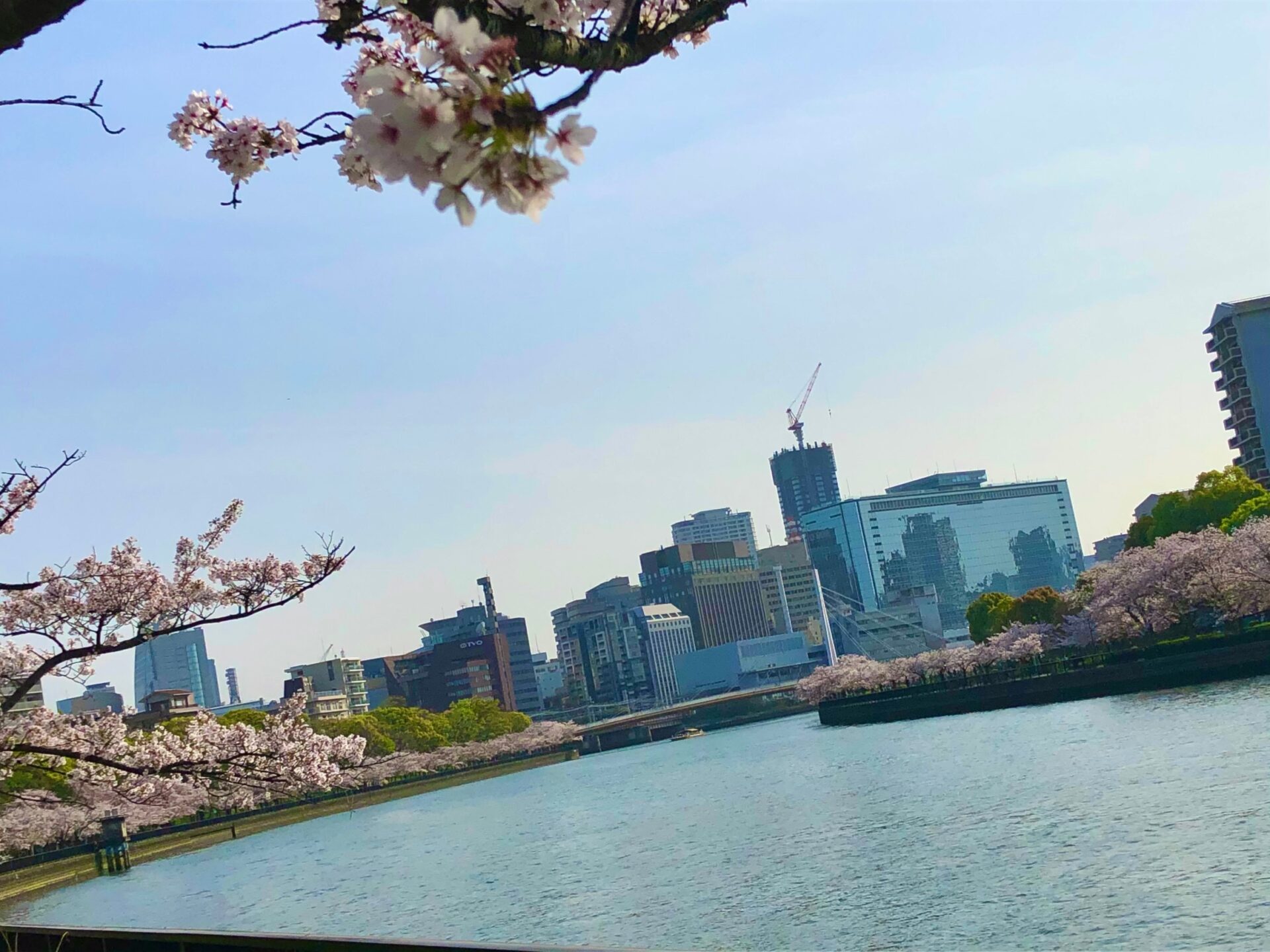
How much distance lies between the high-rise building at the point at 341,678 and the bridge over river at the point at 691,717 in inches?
1928

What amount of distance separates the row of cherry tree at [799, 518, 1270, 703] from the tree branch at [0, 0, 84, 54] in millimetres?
53333

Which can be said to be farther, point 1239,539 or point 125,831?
point 125,831

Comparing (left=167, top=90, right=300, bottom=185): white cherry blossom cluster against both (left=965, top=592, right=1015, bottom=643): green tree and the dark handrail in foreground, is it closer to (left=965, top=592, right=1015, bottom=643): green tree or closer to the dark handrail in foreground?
the dark handrail in foreground

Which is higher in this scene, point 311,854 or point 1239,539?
point 1239,539

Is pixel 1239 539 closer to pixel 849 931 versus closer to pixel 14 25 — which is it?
pixel 849 931

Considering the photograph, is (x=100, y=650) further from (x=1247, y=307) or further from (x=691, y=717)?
(x=691, y=717)

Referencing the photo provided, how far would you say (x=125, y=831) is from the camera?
6162cm

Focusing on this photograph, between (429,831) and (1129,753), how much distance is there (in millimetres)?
32068

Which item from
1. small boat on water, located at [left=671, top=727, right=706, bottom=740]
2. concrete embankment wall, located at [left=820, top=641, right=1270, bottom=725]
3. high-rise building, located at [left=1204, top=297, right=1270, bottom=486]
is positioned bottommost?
small boat on water, located at [left=671, top=727, right=706, bottom=740]

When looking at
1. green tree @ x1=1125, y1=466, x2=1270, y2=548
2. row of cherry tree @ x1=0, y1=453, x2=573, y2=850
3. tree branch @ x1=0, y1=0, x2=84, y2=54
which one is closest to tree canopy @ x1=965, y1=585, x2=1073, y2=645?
green tree @ x1=1125, y1=466, x2=1270, y2=548

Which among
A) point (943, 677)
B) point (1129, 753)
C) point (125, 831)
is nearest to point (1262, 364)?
point (943, 677)

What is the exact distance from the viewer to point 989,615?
97125mm

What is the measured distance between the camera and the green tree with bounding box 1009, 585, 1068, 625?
86.5 metres

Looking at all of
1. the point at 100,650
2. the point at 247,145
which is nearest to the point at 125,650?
the point at 100,650
